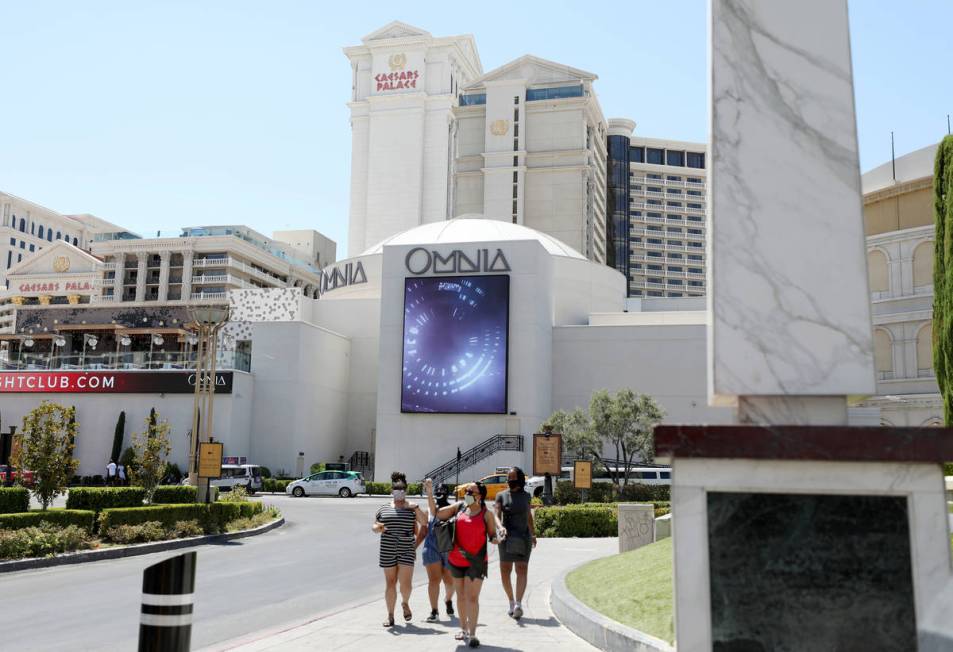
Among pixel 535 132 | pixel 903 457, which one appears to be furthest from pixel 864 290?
pixel 535 132

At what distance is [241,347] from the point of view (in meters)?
56.5

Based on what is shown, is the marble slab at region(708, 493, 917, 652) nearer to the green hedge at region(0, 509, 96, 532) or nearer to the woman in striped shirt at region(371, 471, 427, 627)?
the woman in striped shirt at region(371, 471, 427, 627)

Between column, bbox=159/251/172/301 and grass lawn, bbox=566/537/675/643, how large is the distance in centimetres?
9464

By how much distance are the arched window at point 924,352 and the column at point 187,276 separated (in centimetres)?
7830

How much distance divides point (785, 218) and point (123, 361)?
174 ft

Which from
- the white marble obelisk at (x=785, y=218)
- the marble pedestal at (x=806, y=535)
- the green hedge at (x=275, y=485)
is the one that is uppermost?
the white marble obelisk at (x=785, y=218)

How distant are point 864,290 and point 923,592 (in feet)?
6.56

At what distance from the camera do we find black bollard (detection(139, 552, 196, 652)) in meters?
4.89

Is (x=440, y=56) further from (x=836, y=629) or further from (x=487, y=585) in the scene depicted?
(x=836, y=629)

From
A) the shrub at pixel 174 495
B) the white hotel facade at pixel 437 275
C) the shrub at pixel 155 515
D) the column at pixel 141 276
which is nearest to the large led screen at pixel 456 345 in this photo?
the white hotel facade at pixel 437 275

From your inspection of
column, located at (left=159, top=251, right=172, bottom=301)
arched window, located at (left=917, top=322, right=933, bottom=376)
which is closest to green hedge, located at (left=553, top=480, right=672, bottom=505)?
arched window, located at (left=917, top=322, right=933, bottom=376)

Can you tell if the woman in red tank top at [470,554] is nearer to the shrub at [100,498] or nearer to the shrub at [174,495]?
the shrub at [100,498]

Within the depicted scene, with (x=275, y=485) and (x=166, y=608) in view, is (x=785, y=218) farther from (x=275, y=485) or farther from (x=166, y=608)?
(x=275, y=485)

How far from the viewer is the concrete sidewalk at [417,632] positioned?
30.7ft
